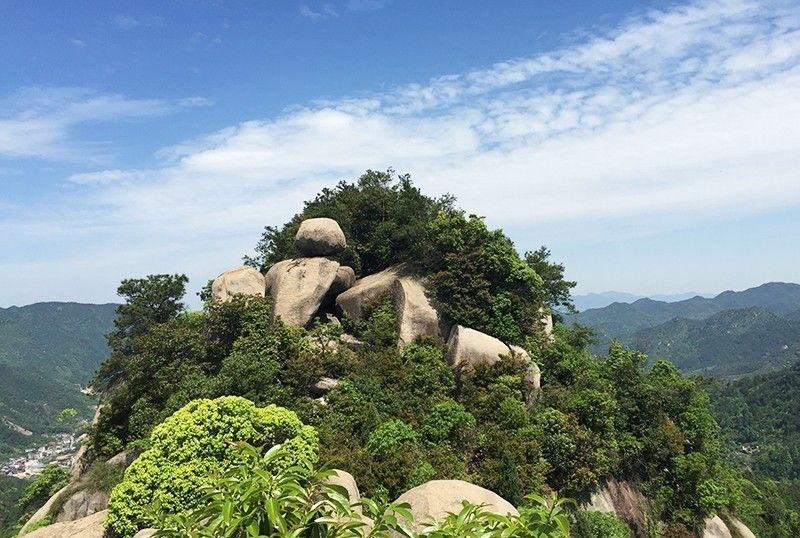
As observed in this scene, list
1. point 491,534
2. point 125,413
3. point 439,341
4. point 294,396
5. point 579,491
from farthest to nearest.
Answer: point 439,341 < point 125,413 < point 294,396 < point 579,491 < point 491,534

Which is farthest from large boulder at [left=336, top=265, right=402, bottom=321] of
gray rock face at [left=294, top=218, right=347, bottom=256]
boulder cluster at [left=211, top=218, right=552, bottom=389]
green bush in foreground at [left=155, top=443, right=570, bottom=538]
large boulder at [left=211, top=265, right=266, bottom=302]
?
green bush in foreground at [left=155, top=443, right=570, bottom=538]

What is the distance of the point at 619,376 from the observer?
20.7 meters

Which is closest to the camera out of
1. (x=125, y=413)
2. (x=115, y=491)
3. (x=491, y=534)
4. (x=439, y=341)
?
(x=491, y=534)

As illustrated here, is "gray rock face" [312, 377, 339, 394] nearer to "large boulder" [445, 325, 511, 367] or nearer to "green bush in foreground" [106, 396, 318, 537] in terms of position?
"green bush in foreground" [106, 396, 318, 537]

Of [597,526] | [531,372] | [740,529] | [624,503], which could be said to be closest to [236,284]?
[531,372]

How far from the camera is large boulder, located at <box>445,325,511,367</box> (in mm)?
20562

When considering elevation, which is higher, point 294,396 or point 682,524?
point 294,396

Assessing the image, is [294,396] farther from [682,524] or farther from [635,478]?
[682,524]

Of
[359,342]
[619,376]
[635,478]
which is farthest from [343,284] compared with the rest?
[635,478]

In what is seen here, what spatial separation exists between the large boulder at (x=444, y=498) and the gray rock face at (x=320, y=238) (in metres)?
15.5

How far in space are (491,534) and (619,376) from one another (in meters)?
19.0

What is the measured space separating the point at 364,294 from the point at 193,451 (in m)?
12.0

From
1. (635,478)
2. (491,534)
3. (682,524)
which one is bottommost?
(682,524)

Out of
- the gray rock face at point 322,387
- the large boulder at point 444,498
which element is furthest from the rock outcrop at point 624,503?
the gray rock face at point 322,387
